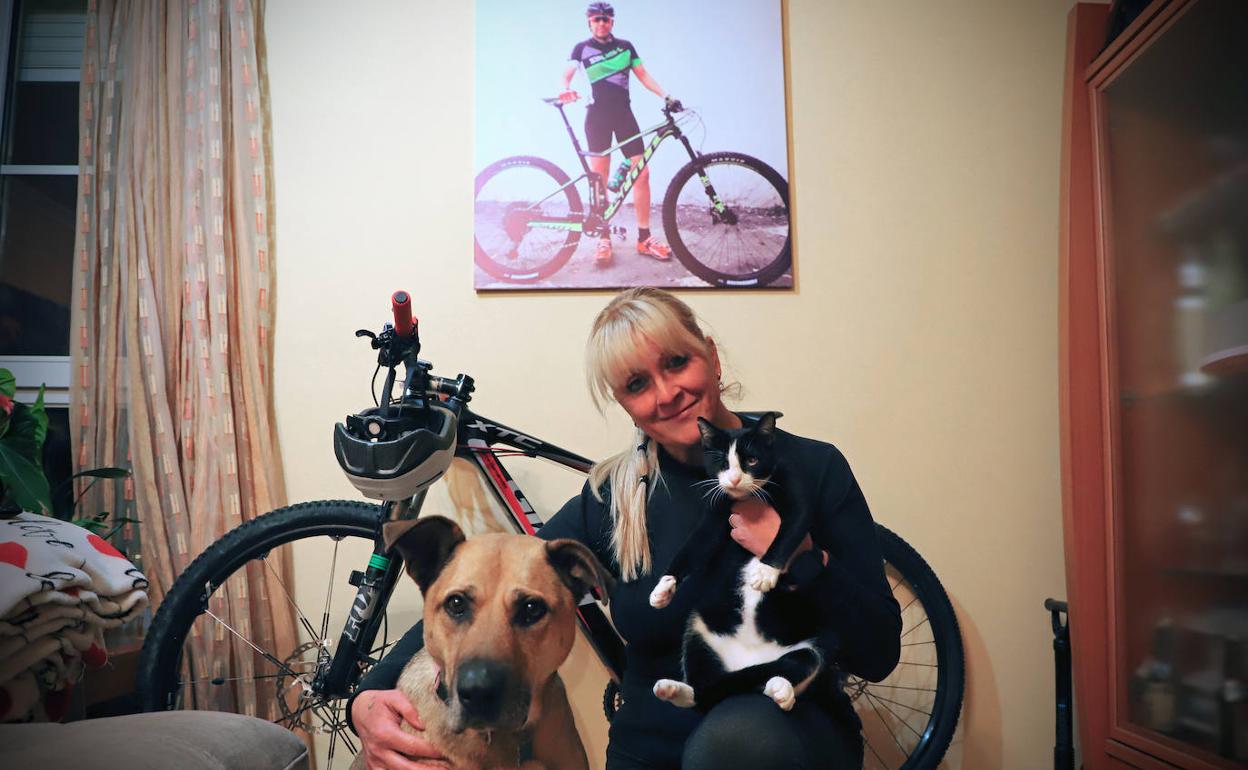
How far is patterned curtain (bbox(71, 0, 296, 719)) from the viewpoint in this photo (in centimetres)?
191

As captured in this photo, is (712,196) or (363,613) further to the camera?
(712,196)

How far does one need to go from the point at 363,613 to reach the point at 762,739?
42.1 inches

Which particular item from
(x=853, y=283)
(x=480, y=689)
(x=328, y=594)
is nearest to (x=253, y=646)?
(x=328, y=594)

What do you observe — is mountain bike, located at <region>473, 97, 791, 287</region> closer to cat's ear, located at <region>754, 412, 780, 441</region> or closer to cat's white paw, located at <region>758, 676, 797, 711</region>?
cat's ear, located at <region>754, 412, 780, 441</region>

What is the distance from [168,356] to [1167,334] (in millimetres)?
2738

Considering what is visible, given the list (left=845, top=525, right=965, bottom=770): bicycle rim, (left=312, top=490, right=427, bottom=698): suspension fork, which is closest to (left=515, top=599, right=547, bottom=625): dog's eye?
(left=312, top=490, right=427, bottom=698): suspension fork

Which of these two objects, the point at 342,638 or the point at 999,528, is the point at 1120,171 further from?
the point at 342,638

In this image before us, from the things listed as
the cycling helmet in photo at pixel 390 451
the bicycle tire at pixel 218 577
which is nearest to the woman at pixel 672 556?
the cycling helmet in photo at pixel 390 451

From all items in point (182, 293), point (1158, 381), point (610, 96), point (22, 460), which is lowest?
point (22, 460)

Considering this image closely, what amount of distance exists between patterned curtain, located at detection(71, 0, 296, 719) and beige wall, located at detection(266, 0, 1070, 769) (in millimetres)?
102

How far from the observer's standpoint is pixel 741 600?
1.09m

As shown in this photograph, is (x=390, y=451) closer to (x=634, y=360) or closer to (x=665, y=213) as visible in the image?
(x=634, y=360)

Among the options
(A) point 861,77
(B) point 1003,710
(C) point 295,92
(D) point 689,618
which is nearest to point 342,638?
(D) point 689,618

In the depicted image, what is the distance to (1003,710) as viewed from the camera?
6.79ft
